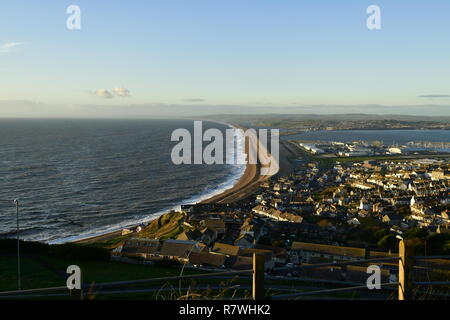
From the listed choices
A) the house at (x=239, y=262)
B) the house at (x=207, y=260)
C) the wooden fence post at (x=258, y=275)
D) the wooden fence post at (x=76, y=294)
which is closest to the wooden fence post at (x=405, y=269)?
the wooden fence post at (x=258, y=275)

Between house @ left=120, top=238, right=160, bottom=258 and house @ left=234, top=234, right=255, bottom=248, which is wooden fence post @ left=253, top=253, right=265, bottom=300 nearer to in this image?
house @ left=120, top=238, right=160, bottom=258

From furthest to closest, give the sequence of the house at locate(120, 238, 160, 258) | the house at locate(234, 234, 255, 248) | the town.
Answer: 1. the house at locate(234, 234, 255, 248)
2. the house at locate(120, 238, 160, 258)
3. the town

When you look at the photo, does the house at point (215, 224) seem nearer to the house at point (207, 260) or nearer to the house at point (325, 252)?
the house at point (325, 252)

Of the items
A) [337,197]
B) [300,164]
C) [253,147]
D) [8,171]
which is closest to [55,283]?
[337,197]

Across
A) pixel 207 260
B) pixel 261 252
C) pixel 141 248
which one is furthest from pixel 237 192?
pixel 261 252

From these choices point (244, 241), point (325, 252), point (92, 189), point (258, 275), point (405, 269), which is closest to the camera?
point (258, 275)

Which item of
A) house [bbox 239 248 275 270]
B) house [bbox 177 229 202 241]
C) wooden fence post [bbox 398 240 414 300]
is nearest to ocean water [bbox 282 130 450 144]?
house [bbox 177 229 202 241]

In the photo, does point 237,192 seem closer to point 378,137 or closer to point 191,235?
point 191,235
